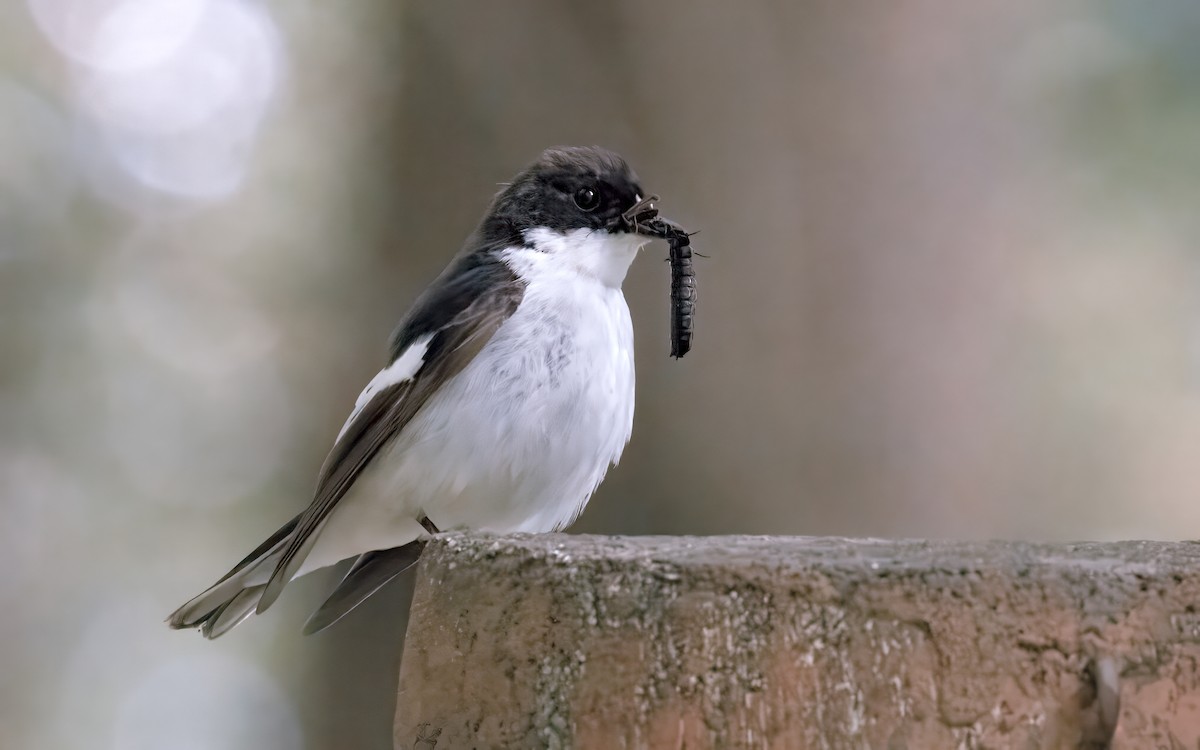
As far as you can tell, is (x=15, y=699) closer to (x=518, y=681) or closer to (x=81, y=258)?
(x=81, y=258)

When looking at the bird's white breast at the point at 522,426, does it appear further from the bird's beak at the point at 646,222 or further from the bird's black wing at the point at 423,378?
the bird's beak at the point at 646,222

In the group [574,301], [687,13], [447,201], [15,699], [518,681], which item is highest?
[687,13]

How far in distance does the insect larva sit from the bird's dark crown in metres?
0.15

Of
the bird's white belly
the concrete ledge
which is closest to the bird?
the bird's white belly

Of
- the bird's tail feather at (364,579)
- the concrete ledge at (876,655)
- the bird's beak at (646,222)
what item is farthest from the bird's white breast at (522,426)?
the concrete ledge at (876,655)

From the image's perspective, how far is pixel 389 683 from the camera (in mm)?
4484

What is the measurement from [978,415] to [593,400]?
186cm

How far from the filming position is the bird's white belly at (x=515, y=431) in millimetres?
2938

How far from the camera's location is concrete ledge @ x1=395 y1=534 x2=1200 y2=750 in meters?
1.28

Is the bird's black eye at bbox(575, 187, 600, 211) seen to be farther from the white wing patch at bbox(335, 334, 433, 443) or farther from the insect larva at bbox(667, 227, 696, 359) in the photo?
the white wing patch at bbox(335, 334, 433, 443)

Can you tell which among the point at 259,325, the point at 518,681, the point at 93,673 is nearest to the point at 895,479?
the point at 518,681

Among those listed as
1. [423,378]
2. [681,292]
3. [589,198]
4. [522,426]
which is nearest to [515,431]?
[522,426]

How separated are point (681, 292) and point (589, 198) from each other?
378mm

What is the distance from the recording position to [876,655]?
4.23 feet
